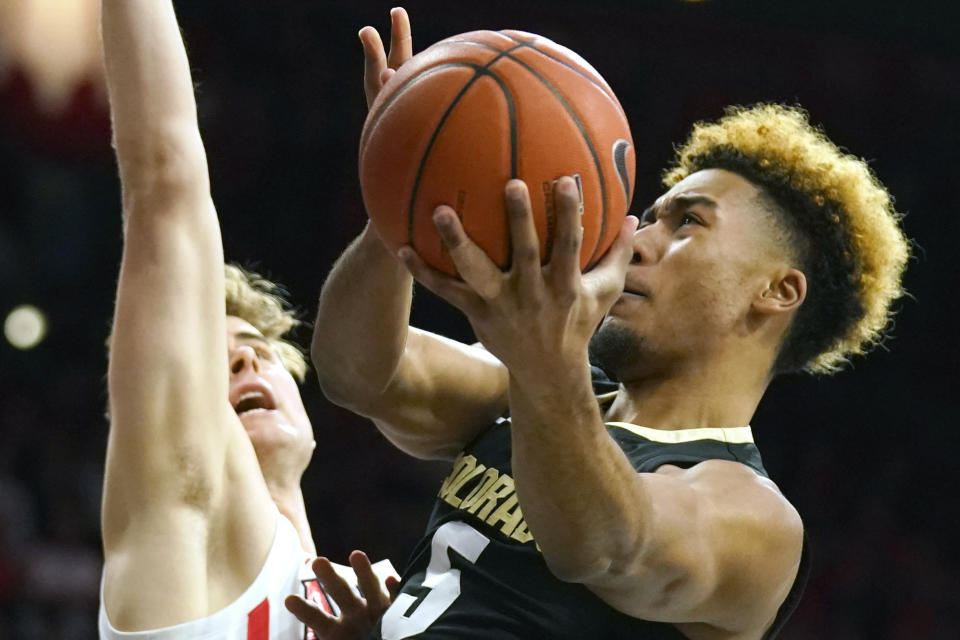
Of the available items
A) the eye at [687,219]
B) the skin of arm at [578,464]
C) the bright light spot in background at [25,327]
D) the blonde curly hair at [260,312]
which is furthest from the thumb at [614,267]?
the bright light spot in background at [25,327]

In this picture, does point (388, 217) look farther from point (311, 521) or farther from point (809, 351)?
point (311, 521)

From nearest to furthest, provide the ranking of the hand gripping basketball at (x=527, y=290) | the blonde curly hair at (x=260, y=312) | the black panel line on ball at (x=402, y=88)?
the hand gripping basketball at (x=527, y=290)
the black panel line on ball at (x=402, y=88)
the blonde curly hair at (x=260, y=312)

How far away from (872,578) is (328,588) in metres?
5.23

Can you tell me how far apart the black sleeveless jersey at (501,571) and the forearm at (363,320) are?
311 mm

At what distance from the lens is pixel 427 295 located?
7.36 metres

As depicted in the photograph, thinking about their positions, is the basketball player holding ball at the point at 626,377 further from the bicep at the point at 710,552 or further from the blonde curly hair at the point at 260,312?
the blonde curly hair at the point at 260,312

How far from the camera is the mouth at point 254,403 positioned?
11.9ft

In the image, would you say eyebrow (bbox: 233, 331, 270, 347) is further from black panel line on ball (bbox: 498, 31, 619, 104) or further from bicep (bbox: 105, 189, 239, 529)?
black panel line on ball (bbox: 498, 31, 619, 104)

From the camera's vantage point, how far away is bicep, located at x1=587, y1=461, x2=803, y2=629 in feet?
6.57

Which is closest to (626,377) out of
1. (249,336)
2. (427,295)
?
(249,336)

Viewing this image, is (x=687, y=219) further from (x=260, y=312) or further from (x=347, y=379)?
(x=260, y=312)

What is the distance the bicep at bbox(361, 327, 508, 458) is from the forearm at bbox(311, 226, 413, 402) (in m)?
0.07

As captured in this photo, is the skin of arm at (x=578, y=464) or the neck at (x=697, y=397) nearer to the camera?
the skin of arm at (x=578, y=464)

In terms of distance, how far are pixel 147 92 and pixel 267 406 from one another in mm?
1304
